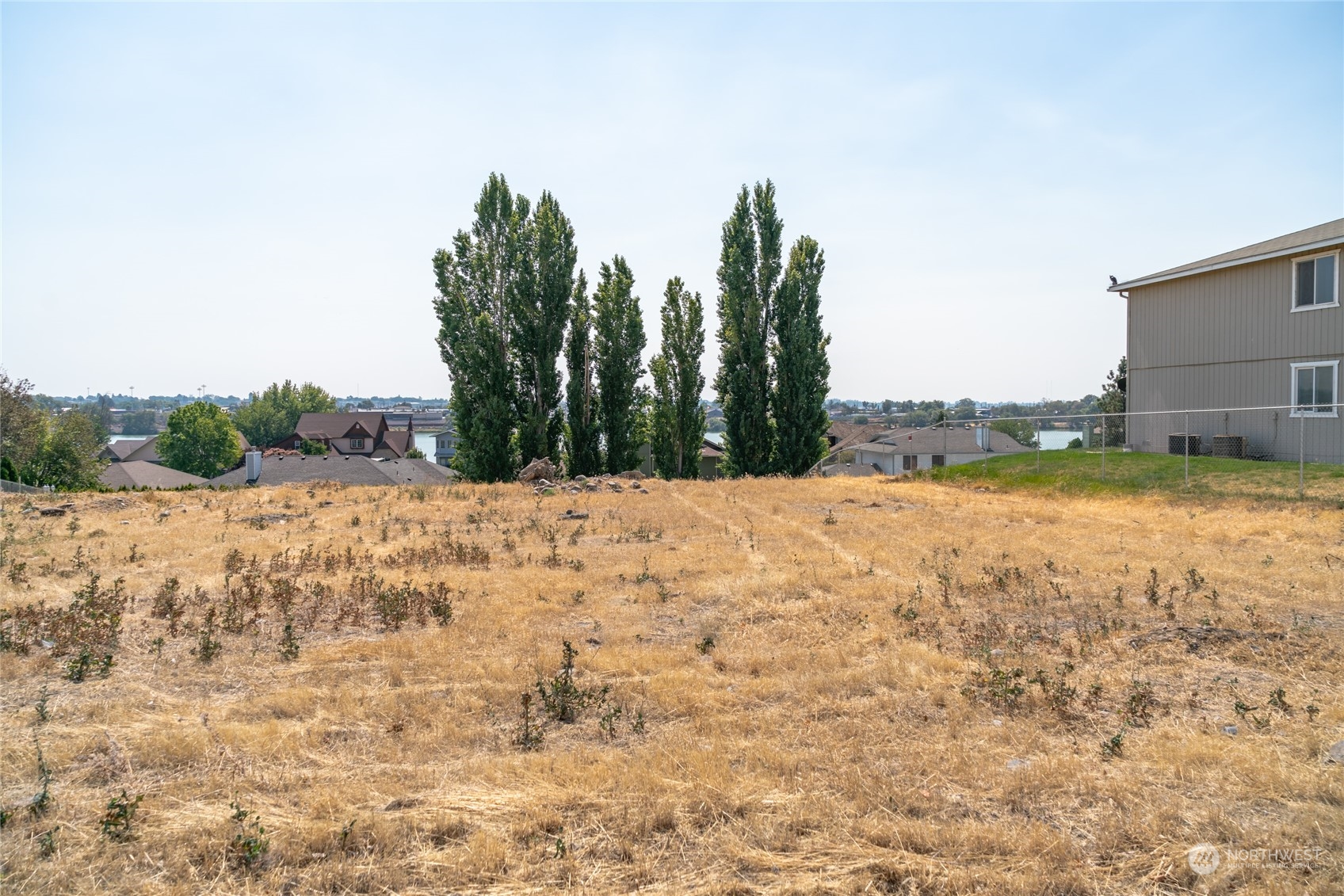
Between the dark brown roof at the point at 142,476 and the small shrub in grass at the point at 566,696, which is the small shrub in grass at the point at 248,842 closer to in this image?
the small shrub in grass at the point at 566,696

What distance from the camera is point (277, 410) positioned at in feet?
339

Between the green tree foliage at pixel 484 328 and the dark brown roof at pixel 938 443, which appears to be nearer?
the green tree foliage at pixel 484 328

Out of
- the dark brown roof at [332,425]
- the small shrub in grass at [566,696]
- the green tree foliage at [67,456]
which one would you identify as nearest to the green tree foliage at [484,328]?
the small shrub in grass at [566,696]

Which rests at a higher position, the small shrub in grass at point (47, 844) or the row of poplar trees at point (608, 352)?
the row of poplar trees at point (608, 352)

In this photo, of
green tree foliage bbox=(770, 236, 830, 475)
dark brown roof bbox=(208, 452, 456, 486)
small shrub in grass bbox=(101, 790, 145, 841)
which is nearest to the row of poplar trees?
green tree foliage bbox=(770, 236, 830, 475)

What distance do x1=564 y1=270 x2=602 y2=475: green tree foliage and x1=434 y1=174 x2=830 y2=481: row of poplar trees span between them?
49 millimetres

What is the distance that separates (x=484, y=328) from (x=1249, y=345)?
25.1 m

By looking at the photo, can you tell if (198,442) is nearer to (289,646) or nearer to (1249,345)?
(289,646)

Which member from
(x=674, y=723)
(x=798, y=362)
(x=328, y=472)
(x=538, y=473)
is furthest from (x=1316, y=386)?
(x=328, y=472)

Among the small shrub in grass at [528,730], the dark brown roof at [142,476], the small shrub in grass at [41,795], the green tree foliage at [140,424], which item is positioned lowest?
the dark brown roof at [142,476]

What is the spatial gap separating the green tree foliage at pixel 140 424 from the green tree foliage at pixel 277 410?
4927 cm

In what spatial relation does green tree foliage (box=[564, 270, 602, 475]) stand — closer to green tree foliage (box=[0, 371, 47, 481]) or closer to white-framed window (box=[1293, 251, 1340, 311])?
white-framed window (box=[1293, 251, 1340, 311])

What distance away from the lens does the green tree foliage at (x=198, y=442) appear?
69.0 metres

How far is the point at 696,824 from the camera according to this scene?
3.89 meters
